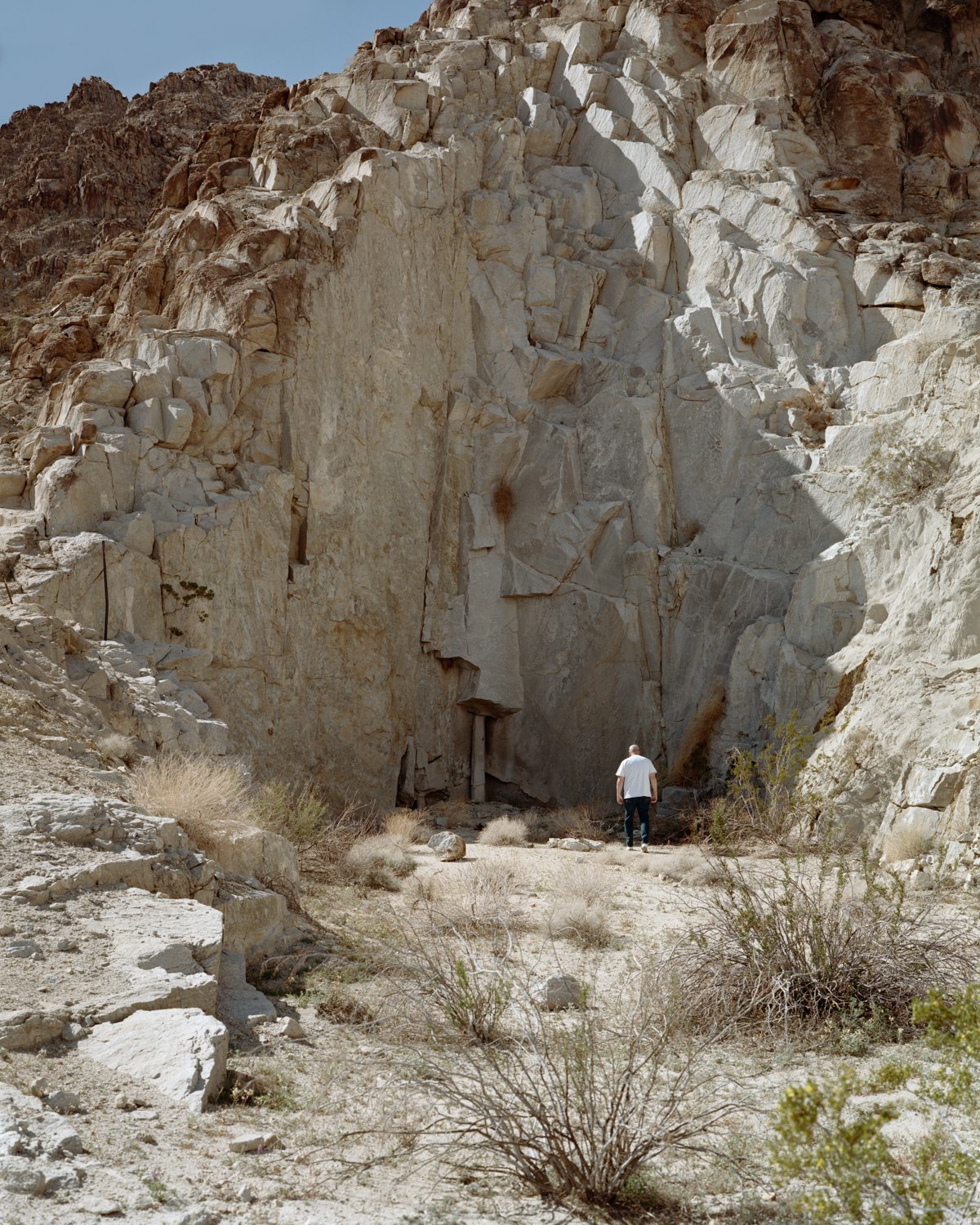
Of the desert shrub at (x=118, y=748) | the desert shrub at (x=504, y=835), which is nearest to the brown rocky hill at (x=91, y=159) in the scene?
the desert shrub at (x=504, y=835)

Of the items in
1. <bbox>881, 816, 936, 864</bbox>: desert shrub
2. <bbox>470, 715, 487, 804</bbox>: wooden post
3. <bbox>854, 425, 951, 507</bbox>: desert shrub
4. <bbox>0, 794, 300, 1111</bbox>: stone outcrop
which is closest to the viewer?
<bbox>0, 794, 300, 1111</bbox>: stone outcrop

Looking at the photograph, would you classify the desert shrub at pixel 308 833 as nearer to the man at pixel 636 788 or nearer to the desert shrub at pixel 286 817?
the desert shrub at pixel 286 817

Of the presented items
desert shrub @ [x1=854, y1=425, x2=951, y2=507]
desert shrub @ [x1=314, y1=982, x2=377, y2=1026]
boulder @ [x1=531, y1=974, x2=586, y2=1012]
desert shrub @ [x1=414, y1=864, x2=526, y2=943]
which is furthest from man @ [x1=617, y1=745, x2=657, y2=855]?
desert shrub @ [x1=314, y1=982, x2=377, y2=1026]

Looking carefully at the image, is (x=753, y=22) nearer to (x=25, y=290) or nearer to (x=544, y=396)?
(x=544, y=396)

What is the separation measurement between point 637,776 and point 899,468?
6.69m

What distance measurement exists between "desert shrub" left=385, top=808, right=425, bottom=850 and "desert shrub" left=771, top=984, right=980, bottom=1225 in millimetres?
10794

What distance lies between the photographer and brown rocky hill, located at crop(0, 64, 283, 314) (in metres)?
33.9

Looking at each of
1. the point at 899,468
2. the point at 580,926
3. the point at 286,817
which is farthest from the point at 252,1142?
the point at 899,468

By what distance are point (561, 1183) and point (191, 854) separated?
4.44 m

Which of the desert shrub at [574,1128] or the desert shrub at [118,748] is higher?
the desert shrub at [118,748]

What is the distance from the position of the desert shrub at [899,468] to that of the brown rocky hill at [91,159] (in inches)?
797

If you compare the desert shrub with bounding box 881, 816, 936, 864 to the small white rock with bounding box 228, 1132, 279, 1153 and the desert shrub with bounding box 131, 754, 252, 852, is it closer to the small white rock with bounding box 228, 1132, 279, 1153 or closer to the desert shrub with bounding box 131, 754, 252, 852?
the desert shrub with bounding box 131, 754, 252, 852

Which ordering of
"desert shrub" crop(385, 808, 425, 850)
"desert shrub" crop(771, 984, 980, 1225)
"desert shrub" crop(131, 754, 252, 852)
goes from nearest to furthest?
1. "desert shrub" crop(771, 984, 980, 1225)
2. "desert shrub" crop(131, 754, 252, 852)
3. "desert shrub" crop(385, 808, 425, 850)

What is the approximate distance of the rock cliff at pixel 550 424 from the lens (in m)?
16.4
